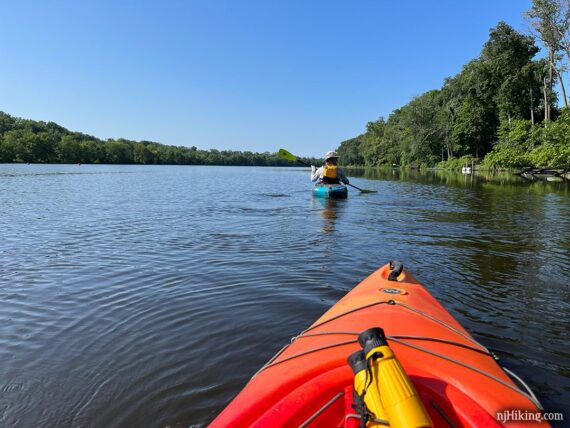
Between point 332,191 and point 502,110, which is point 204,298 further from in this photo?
point 502,110

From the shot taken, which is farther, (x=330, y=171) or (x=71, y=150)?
(x=71, y=150)

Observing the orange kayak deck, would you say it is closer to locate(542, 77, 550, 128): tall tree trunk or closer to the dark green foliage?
the dark green foliage

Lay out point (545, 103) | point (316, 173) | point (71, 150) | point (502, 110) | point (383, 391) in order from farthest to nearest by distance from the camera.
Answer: point (71, 150) → point (502, 110) → point (545, 103) → point (316, 173) → point (383, 391)

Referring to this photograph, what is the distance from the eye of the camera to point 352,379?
227 centimetres

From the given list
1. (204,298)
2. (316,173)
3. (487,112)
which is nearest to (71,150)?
(487,112)

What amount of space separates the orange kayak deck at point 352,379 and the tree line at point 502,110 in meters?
36.4

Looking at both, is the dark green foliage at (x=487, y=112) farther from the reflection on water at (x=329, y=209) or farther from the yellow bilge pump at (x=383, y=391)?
the yellow bilge pump at (x=383, y=391)

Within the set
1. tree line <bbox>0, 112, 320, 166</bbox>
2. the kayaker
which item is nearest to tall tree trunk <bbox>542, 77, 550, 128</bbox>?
the kayaker

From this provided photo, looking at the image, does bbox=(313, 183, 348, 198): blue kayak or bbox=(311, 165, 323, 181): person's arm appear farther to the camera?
bbox=(311, 165, 323, 181): person's arm

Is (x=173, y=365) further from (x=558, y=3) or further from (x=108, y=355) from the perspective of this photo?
(x=558, y=3)

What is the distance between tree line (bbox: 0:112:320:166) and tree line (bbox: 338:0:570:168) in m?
50.8

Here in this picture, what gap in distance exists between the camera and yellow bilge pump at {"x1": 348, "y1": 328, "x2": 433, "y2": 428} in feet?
5.98

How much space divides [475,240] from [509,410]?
28.7 feet

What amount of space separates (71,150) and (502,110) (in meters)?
109
